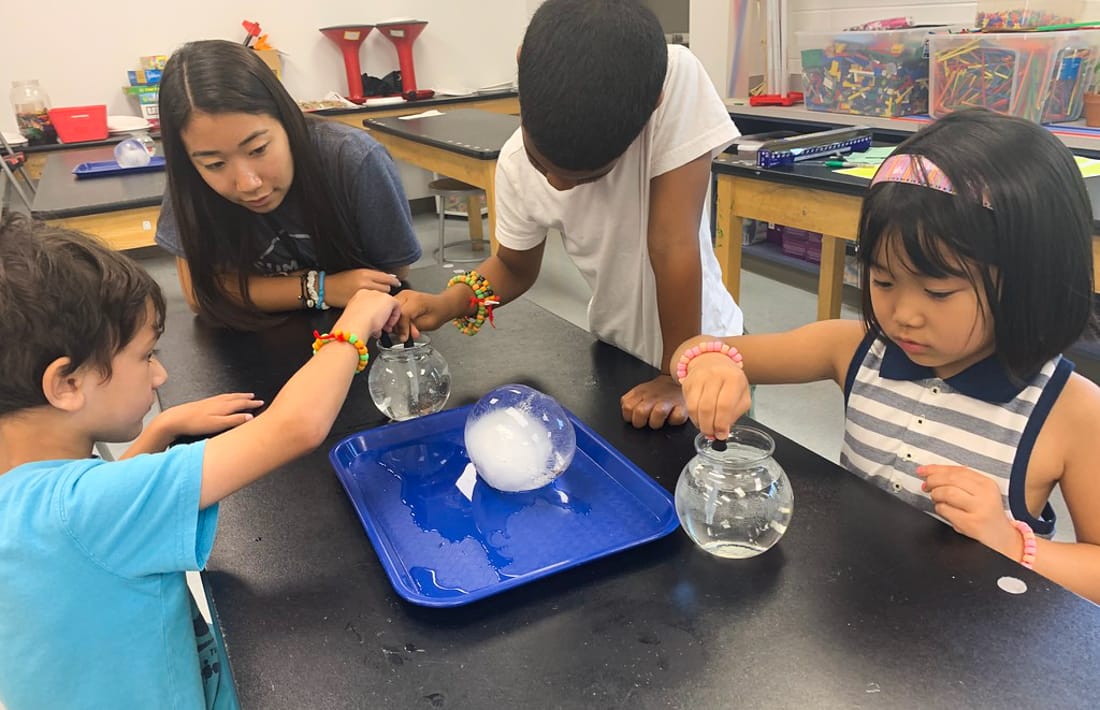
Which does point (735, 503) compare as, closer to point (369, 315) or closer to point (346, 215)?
point (369, 315)

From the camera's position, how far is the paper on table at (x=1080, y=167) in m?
1.71

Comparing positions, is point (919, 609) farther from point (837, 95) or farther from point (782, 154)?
point (837, 95)

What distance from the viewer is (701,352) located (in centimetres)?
88

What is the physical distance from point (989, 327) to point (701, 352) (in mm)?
286

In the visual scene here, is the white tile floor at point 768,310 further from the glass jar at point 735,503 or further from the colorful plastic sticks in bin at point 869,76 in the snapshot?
the colorful plastic sticks in bin at point 869,76

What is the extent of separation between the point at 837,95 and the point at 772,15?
1.97ft

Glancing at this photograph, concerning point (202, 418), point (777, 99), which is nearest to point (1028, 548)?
point (202, 418)

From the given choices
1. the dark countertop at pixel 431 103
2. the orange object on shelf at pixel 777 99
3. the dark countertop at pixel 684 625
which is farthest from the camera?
the dark countertop at pixel 431 103

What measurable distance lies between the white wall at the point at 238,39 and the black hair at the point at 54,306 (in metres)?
4.03

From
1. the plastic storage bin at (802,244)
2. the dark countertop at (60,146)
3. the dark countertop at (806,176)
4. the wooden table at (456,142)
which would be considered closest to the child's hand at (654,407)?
the dark countertop at (806,176)

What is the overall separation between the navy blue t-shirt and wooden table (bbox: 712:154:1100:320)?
0.98 metres

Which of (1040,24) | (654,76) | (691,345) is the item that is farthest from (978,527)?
(1040,24)

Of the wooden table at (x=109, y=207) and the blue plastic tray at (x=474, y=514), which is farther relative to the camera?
the wooden table at (x=109, y=207)

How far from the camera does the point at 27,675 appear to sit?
2.32 feet
